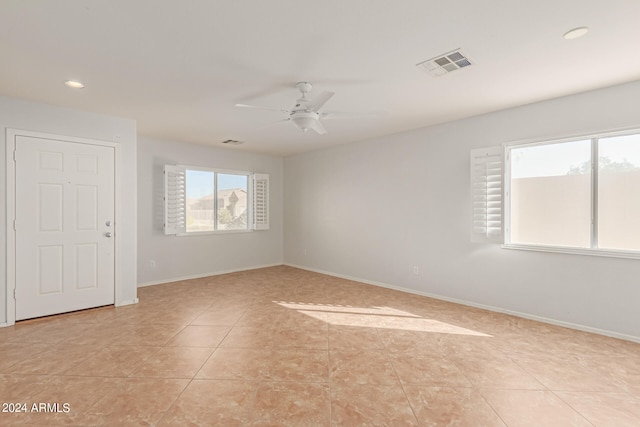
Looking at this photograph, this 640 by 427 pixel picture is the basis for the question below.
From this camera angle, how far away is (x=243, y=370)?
8.12ft

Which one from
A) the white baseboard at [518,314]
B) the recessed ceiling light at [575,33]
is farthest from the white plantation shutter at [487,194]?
the recessed ceiling light at [575,33]

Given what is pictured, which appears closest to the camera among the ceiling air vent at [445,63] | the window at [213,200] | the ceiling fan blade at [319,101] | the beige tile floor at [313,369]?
the beige tile floor at [313,369]

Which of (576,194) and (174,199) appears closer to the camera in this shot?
(576,194)

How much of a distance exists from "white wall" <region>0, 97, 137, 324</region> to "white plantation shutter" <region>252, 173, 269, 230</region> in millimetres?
2676

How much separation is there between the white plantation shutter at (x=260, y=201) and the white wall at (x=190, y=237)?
203 mm

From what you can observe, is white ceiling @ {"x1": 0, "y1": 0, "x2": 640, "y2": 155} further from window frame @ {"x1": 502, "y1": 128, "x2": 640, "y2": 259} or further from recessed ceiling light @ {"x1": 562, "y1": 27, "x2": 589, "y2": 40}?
window frame @ {"x1": 502, "y1": 128, "x2": 640, "y2": 259}

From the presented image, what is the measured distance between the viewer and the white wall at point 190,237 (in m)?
5.38

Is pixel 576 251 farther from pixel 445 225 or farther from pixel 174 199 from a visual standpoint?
pixel 174 199

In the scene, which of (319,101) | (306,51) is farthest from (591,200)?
(306,51)

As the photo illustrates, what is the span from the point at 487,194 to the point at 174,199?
16.7ft

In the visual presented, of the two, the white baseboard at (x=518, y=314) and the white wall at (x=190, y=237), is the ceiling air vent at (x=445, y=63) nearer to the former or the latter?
the white baseboard at (x=518, y=314)

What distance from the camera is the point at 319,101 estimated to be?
9.29ft

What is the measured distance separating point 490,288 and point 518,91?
242cm

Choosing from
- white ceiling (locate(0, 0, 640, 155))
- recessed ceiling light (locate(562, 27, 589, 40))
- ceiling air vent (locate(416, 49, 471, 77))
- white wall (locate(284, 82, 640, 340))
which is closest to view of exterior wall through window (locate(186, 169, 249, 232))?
white wall (locate(284, 82, 640, 340))
